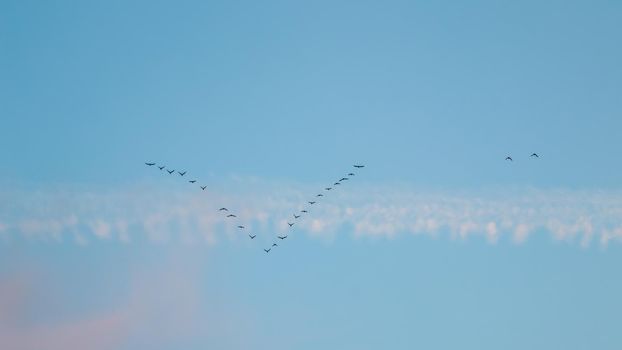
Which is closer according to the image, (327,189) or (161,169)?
(327,189)

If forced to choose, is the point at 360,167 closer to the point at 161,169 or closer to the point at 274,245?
the point at 274,245

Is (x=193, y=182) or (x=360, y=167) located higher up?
(x=360, y=167)

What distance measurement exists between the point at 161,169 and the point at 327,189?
5991cm

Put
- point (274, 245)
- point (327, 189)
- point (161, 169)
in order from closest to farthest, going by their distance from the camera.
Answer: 1. point (327, 189)
2. point (161, 169)
3. point (274, 245)

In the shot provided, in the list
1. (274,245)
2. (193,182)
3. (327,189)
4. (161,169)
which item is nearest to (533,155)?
(327,189)

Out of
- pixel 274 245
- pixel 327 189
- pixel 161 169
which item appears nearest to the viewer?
pixel 327 189

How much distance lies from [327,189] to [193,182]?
47.2m

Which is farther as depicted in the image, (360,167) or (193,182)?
(360,167)

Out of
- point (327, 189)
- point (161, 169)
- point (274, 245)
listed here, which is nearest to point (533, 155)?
point (327, 189)

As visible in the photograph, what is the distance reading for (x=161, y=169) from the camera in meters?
128

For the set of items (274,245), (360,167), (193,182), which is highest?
(360,167)

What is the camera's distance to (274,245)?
454ft

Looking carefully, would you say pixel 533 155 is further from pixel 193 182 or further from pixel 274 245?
pixel 193 182

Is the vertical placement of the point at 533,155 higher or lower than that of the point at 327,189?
higher
